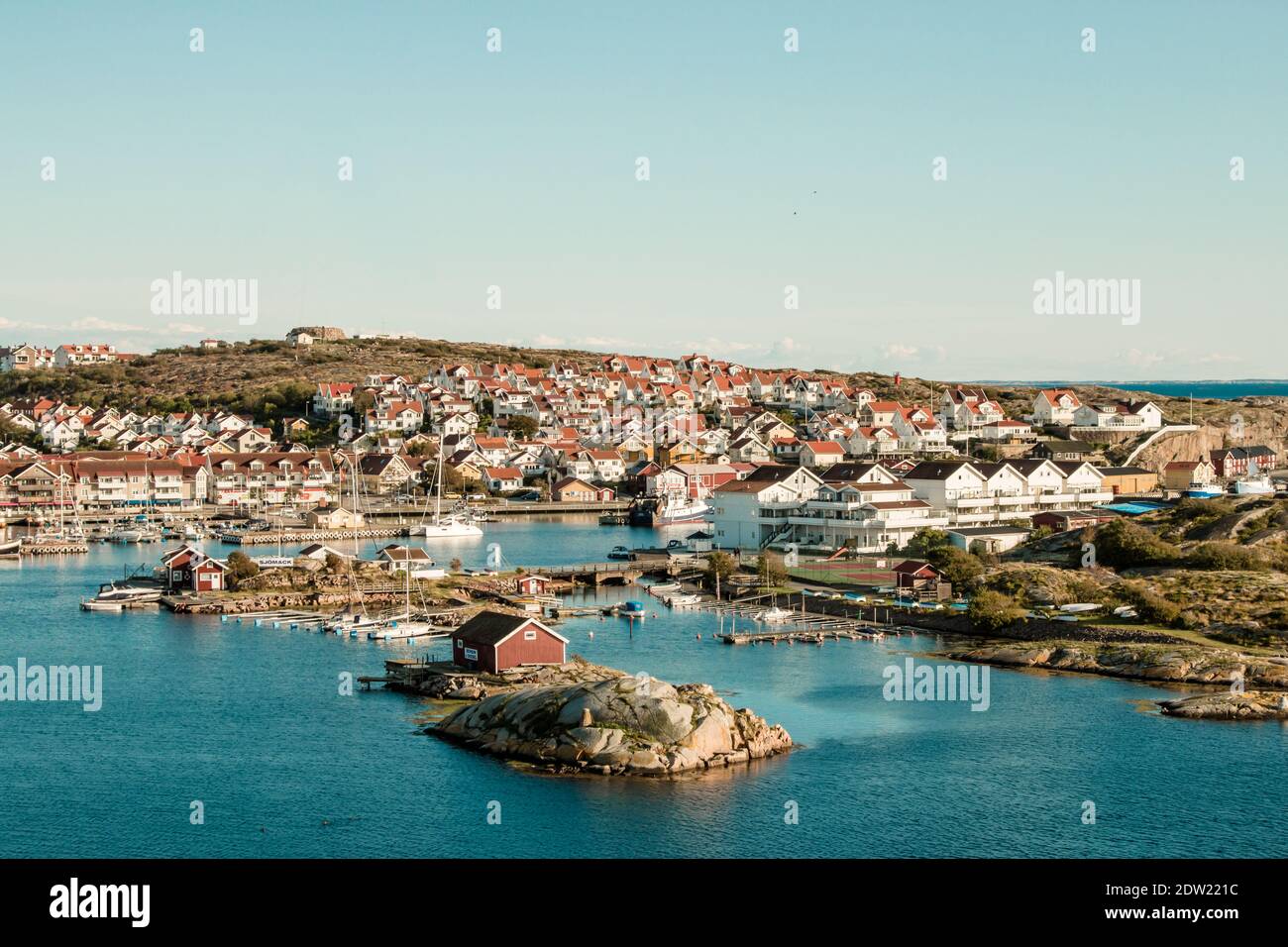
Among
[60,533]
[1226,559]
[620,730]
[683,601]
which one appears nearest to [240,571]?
[683,601]

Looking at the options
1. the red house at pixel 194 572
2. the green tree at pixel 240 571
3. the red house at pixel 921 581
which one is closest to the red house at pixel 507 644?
the red house at pixel 921 581

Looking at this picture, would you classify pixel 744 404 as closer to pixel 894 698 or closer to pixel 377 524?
pixel 377 524

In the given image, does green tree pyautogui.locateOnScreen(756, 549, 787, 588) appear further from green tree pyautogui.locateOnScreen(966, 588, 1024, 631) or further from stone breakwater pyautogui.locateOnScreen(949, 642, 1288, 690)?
stone breakwater pyautogui.locateOnScreen(949, 642, 1288, 690)

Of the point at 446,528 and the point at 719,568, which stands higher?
the point at 446,528

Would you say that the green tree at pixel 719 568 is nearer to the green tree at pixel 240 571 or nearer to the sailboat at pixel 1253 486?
the green tree at pixel 240 571

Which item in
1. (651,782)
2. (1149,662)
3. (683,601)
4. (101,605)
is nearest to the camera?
(651,782)

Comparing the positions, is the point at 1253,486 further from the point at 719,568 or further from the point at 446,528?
the point at 446,528

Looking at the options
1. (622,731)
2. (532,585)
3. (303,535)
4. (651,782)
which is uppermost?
(303,535)
